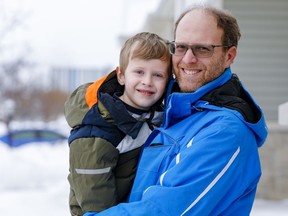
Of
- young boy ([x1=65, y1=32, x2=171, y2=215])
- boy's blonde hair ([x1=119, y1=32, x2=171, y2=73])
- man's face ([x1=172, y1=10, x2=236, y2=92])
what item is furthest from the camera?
boy's blonde hair ([x1=119, y1=32, x2=171, y2=73])

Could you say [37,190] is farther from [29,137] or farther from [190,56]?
[29,137]

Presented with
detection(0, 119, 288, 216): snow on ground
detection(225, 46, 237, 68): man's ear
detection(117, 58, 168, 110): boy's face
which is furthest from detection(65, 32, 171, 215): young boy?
detection(0, 119, 288, 216): snow on ground

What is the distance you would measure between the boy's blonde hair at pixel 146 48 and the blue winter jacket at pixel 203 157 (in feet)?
0.88

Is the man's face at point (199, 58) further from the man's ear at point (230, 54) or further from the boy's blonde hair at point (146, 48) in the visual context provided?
the boy's blonde hair at point (146, 48)

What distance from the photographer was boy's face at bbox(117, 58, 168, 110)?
7.67ft

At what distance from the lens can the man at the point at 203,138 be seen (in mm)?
1809

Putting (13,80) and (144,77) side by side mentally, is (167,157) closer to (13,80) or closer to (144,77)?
(144,77)

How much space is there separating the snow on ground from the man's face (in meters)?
5.12

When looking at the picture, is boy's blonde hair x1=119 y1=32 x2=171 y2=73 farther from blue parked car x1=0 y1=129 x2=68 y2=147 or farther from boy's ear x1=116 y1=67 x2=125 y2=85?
blue parked car x1=0 y1=129 x2=68 y2=147

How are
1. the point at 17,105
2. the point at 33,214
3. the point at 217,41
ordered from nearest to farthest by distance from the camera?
1. the point at 217,41
2. the point at 33,214
3. the point at 17,105

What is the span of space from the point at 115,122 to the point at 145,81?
0.22m

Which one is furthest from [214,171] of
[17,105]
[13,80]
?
[17,105]

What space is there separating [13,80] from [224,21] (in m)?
44.7

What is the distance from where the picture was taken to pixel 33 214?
315 inches
